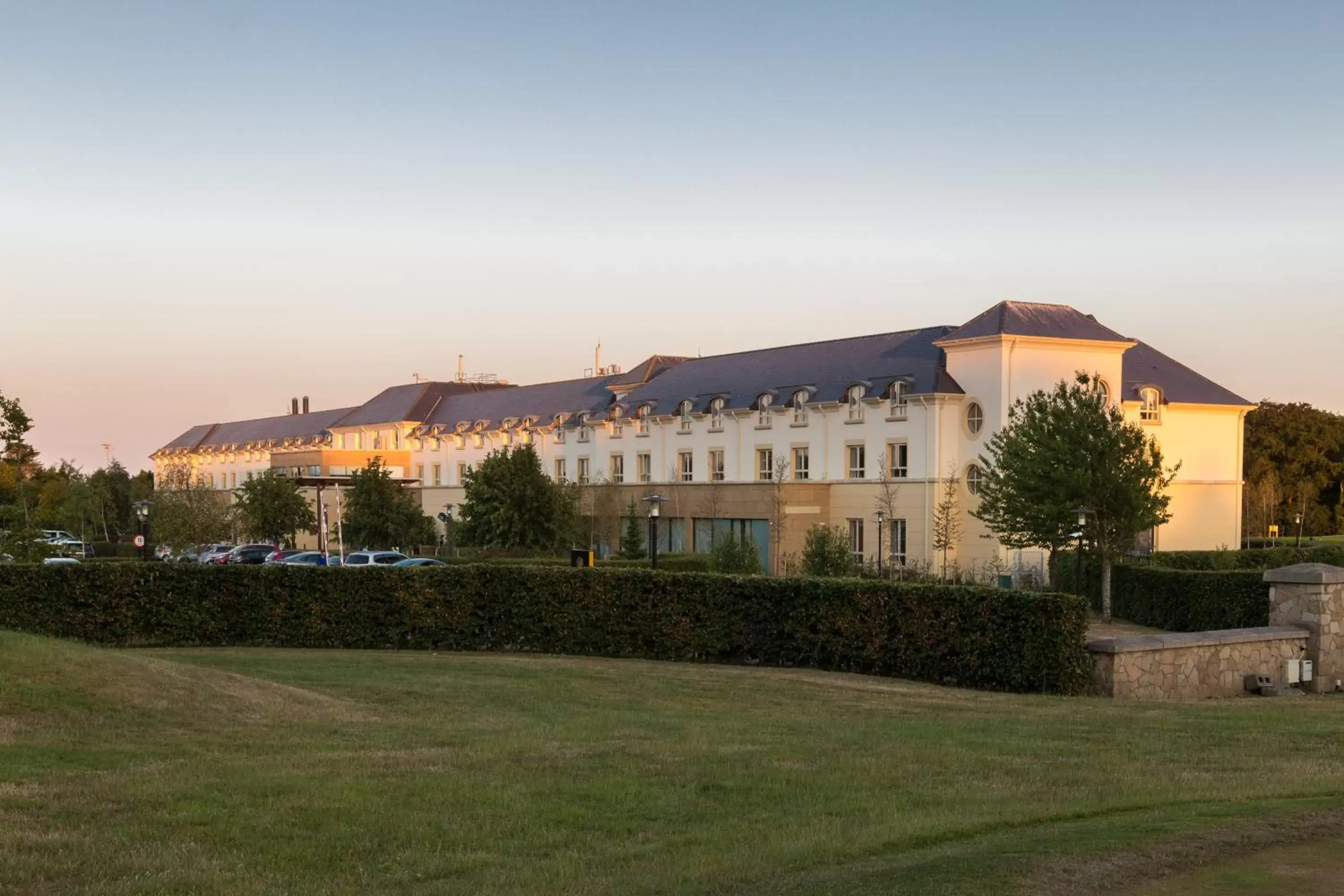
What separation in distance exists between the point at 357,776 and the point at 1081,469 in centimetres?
3146

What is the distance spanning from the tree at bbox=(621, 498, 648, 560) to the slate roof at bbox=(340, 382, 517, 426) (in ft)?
83.6

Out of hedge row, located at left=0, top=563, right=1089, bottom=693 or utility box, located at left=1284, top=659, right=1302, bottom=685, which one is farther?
hedge row, located at left=0, top=563, right=1089, bottom=693

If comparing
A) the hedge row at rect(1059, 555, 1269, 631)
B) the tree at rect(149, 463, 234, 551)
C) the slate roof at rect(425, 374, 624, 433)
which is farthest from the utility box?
the slate roof at rect(425, 374, 624, 433)

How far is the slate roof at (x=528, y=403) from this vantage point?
254 feet

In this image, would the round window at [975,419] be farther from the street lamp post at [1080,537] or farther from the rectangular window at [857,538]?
the street lamp post at [1080,537]

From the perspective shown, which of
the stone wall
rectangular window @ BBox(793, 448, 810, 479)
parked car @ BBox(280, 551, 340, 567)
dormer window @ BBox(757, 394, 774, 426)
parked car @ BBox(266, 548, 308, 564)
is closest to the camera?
the stone wall

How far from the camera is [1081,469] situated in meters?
38.8

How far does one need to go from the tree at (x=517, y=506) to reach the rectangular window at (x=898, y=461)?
43.9 ft

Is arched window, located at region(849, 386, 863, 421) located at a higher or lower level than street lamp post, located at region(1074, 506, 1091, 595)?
higher

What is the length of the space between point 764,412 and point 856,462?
578cm

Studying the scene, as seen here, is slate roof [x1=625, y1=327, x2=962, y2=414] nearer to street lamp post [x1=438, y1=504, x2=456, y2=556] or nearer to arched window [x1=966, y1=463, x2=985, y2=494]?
arched window [x1=966, y1=463, x2=985, y2=494]

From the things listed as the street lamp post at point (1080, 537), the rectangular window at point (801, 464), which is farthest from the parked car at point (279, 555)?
the street lamp post at point (1080, 537)

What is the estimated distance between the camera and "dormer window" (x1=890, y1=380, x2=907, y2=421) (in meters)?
54.5

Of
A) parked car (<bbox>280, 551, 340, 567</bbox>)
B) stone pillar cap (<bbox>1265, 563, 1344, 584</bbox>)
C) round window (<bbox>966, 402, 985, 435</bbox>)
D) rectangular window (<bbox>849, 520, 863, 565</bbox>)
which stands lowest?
parked car (<bbox>280, 551, 340, 567</bbox>)
